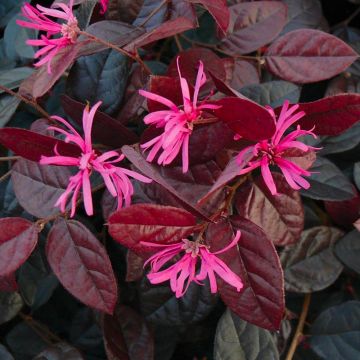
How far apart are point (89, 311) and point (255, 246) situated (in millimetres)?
496

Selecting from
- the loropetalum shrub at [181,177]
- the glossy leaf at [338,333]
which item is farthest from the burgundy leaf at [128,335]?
the glossy leaf at [338,333]

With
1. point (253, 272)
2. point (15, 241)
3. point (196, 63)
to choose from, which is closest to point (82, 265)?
point (15, 241)

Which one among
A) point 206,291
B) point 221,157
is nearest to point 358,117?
point 221,157

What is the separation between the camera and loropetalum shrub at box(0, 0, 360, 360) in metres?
0.56

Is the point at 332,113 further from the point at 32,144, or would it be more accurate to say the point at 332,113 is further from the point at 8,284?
the point at 8,284

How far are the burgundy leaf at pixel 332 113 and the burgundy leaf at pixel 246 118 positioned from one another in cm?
6

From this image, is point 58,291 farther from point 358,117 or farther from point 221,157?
point 358,117

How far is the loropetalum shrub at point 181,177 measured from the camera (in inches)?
22.0

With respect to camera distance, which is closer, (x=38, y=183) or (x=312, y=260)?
(x=38, y=183)

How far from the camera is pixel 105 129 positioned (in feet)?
2.24

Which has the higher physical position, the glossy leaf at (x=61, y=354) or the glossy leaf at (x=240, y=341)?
the glossy leaf at (x=240, y=341)

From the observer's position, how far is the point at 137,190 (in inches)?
27.1

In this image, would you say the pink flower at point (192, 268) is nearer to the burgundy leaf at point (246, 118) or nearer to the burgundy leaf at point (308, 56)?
the burgundy leaf at point (246, 118)

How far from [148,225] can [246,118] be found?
15cm
